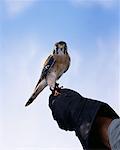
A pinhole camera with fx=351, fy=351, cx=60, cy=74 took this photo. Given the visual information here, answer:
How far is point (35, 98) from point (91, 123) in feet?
2.19

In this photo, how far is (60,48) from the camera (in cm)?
95

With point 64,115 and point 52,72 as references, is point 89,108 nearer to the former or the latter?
point 64,115

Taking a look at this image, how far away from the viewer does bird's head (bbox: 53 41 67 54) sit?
94 cm

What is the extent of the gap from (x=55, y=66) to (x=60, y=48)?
66mm

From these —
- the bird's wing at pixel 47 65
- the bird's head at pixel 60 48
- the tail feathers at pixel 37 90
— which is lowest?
the tail feathers at pixel 37 90

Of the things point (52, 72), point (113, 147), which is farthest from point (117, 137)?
point (52, 72)

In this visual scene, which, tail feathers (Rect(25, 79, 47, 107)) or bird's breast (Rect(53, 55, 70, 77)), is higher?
bird's breast (Rect(53, 55, 70, 77))

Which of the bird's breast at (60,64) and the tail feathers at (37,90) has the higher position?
the bird's breast at (60,64)

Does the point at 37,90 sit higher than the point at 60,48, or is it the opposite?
the point at 60,48

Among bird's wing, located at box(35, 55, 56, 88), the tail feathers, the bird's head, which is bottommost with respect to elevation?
the tail feathers

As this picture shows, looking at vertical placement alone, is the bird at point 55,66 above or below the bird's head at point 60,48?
below

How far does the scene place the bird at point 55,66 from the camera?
0.89 metres

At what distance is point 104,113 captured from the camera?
40 cm

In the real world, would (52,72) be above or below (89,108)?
above
